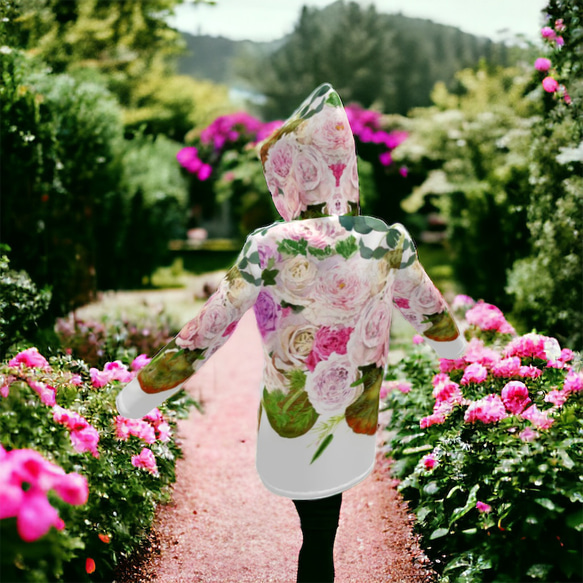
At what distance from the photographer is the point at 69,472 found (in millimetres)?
2070

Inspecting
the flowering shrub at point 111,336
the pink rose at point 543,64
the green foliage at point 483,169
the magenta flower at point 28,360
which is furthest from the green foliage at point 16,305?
the green foliage at point 483,169

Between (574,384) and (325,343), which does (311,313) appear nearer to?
(325,343)

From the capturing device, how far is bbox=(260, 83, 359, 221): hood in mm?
2074

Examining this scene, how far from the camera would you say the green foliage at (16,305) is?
3.35 meters

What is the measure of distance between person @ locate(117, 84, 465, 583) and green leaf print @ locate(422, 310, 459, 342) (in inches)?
8.1

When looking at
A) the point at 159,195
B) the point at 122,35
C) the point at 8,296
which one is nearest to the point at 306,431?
the point at 8,296

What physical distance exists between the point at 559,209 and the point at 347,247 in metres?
2.87

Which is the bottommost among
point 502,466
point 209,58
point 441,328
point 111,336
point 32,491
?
point 111,336

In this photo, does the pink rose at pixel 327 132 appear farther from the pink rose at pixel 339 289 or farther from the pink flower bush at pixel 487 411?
the pink flower bush at pixel 487 411

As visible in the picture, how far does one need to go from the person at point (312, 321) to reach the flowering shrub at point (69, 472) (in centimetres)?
30

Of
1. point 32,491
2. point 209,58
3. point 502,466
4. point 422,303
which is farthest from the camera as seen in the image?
point 209,58

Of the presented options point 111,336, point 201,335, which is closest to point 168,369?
point 201,335

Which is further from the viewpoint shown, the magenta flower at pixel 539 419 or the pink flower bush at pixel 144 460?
the pink flower bush at pixel 144 460

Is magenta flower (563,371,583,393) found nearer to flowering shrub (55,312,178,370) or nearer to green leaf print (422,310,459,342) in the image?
green leaf print (422,310,459,342)
